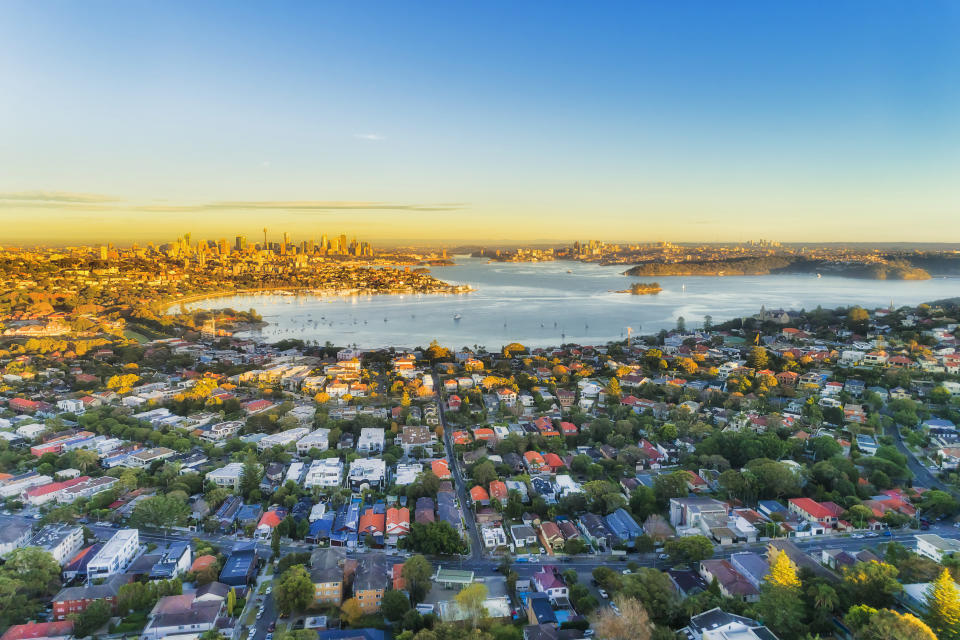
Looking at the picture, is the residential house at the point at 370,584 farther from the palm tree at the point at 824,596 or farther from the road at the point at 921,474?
the road at the point at 921,474

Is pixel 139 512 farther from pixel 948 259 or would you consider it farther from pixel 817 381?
pixel 948 259

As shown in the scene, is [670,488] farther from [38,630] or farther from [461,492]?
[38,630]

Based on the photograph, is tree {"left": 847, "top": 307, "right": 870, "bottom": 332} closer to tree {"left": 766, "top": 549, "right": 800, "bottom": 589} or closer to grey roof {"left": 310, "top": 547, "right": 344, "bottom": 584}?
tree {"left": 766, "top": 549, "right": 800, "bottom": 589}

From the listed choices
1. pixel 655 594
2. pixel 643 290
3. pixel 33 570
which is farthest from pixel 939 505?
pixel 643 290

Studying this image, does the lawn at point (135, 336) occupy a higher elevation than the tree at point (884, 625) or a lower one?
lower

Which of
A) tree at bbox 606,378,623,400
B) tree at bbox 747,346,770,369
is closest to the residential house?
tree at bbox 606,378,623,400

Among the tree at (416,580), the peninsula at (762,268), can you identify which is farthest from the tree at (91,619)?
the peninsula at (762,268)

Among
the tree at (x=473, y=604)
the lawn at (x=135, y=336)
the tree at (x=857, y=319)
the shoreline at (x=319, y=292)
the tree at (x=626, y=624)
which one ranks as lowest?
the shoreline at (x=319, y=292)

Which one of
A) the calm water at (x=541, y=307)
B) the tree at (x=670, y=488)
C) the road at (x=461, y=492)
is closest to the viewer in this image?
the road at (x=461, y=492)
